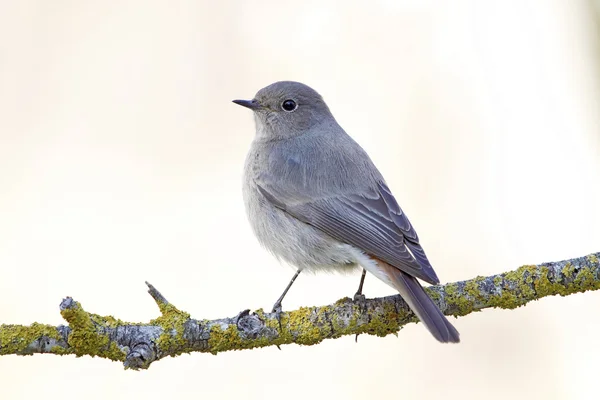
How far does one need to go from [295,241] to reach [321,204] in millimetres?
267

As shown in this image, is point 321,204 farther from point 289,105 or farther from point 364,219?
point 289,105

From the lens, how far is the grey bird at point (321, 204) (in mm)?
4168

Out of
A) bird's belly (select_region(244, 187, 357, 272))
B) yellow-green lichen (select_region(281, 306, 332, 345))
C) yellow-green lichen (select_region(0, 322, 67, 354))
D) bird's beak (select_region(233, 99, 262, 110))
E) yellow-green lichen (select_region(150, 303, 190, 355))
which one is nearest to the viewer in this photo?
yellow-green lichen (select_region(0, 322, 67, 354))

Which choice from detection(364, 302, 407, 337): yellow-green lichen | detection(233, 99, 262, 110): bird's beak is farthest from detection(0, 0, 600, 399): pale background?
detection(364, 302, 407, 337): yellow-green lichen

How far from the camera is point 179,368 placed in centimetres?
577

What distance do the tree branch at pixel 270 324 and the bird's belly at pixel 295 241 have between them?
424mm

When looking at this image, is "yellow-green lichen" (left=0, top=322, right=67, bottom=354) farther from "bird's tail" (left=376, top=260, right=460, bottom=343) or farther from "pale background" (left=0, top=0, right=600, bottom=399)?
"pale background" (left=0, top=0, right=600, bottom=399)

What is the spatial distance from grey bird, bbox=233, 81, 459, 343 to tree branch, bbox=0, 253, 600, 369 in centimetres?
22

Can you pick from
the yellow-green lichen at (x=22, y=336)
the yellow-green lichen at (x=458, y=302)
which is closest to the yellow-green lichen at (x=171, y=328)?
the yellow-green lichen at (x=22, y=336)

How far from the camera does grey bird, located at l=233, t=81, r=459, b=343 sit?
4.17 m

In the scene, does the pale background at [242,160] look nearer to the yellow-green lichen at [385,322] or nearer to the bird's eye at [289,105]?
the bird's eye at [289,105]

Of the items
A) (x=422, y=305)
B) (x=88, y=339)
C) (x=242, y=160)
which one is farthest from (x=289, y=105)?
(x=88, y=339)

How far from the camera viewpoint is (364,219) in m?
4.53

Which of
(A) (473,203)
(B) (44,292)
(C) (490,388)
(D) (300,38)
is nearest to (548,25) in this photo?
(A) (473,203)
